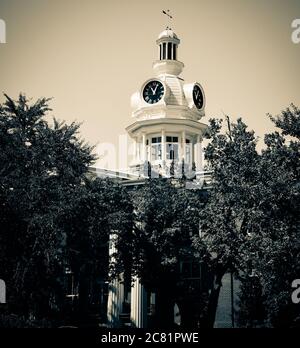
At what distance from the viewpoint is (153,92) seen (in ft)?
173

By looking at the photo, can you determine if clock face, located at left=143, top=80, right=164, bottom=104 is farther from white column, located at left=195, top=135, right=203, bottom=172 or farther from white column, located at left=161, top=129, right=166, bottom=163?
white column, located at left=195, top=135, right=203, bottom=172

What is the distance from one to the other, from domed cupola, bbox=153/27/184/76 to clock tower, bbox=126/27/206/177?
1186 mm

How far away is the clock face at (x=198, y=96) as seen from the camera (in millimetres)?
53188

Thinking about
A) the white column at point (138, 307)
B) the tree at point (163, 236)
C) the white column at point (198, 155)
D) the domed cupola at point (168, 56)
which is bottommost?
the white column at point (138, 307)

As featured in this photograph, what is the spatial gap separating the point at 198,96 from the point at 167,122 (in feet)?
14.8

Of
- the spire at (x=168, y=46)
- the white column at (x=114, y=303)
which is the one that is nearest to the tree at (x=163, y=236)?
the white column at (x=114, y=303)

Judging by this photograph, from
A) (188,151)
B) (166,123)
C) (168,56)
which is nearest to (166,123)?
(166,123)

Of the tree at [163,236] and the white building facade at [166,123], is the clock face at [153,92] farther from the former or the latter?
the tree at [163,236]

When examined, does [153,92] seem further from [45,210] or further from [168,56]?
[45,210]

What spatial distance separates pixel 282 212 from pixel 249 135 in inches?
186
